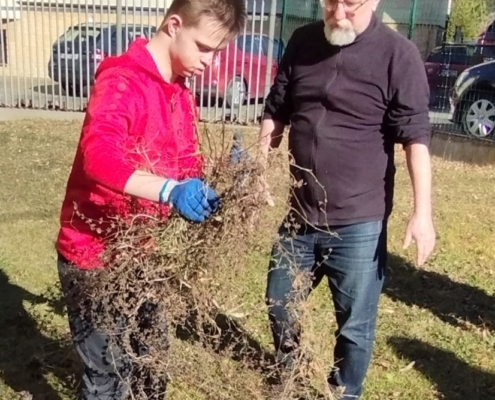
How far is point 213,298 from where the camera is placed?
2.37 metres

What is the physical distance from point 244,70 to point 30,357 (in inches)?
301

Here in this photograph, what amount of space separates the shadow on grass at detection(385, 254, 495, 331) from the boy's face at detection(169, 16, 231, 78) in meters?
2.80

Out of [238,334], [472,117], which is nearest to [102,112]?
[238,334]

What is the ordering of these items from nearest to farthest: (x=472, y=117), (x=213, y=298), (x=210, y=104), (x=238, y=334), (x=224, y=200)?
1. (x=224, y=200)
2. (x=213, y=298)
3. (x=238, y=334)
4. (x=472, y=117)
5. (x=210, y=104)

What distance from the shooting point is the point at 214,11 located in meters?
2.29

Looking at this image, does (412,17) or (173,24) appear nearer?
(173,24)

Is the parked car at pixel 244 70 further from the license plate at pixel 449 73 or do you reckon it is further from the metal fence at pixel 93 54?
the license plate at pixel 449 73

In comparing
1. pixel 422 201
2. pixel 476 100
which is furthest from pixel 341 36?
pixel 476 100

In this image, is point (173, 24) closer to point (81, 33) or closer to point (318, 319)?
point (318, 319)

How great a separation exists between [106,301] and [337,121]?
113 centimetres

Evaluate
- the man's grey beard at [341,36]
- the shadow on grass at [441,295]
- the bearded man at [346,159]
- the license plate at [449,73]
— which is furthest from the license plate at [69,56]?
the man's grey beard at [341,36]

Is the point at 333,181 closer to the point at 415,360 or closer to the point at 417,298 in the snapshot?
the point at 415,360

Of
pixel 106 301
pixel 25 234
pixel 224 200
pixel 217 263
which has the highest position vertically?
pixel 224 200

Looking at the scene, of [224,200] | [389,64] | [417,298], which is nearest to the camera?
[224,200]
